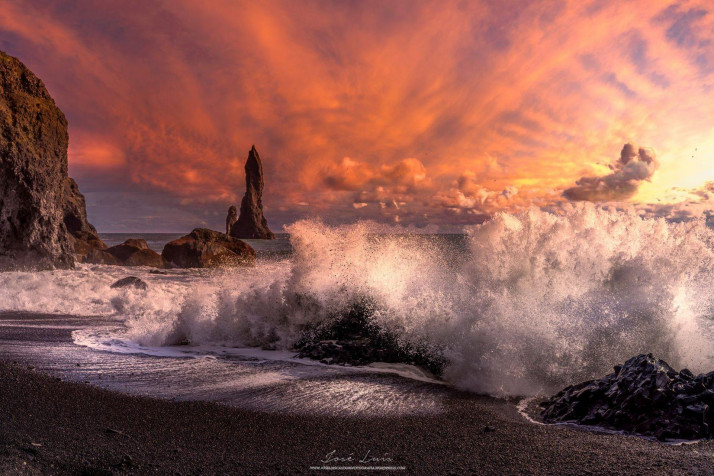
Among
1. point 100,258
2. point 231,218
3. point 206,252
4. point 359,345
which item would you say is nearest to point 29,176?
point 100,258

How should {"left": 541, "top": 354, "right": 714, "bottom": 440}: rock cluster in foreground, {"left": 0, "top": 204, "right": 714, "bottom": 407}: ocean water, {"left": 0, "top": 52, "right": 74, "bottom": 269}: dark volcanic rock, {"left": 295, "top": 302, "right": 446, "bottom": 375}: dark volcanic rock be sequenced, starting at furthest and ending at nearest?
{"left": 0, "top": 52, "right": 74, "bottom": 269}: dark volcanic rock → {"left": 295, "top": 302, "right": 446, "bottom": 375}: dark volcanic rock → {"left": 0, "top": 204, "right": 714, "bottom": 407}: ocean water → {"left": 541, "top": 354, "right": 714, "bottom": 440}: rock cluster in foreground

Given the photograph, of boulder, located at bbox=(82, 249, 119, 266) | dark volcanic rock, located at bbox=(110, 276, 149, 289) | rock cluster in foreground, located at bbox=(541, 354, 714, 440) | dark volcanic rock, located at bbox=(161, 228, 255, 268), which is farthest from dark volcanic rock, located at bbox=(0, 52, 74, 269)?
rock cluster in foreground, located at bbox=(541, 354, 714, 440)

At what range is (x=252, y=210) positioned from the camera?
317 ft

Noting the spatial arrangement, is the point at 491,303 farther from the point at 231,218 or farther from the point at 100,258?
the point at 231,218

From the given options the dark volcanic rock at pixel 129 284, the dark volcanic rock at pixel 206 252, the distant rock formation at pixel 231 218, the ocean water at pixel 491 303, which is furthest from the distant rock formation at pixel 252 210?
the ocean water at pixel 491 303

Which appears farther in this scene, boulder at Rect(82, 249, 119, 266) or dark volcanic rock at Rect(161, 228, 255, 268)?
dark volcanic rock at Rect(161, 228, 255, 268)

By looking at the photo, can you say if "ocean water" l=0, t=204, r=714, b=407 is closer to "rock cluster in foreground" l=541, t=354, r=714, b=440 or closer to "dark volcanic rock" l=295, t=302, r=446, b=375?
"dark volcanic rock" l=295, t=302, r=446, b=375

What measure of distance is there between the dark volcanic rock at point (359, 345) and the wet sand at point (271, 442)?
198 cm

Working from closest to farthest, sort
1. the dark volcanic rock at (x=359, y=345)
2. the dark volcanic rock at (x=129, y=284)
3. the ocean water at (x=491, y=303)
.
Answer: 1. the ocean water at (x=491, y=303)
2. the dark volcanic rock at (x=359, y=345)
3. the dark volcanic rock at (x=129, y=284)

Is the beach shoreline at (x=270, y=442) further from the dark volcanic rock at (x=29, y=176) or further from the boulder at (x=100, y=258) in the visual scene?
the boulder at (x=100, y=258)

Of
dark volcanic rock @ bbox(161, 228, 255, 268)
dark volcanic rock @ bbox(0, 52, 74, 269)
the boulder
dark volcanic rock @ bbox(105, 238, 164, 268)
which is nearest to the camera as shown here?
dark volcanic rock @ bbox(0, 52, 74, 269)

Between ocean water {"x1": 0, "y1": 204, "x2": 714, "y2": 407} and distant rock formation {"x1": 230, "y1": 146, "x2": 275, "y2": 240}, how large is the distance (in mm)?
86889

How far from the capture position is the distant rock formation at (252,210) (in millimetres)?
96062

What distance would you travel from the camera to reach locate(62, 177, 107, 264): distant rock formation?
30.2 meters
